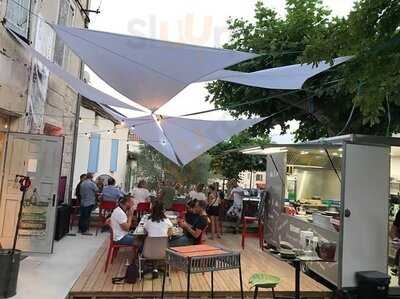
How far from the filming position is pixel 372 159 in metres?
6.75

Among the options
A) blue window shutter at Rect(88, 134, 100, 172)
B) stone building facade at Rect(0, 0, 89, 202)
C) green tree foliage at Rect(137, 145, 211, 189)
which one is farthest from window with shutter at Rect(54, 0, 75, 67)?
green tree foliage at Rect(137, 145, 211, 189)

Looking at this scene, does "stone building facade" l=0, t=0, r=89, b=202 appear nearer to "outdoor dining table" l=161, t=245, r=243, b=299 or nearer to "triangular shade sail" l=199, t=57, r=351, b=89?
"triangular shade sail" l=199, t=57, r=351, b=89

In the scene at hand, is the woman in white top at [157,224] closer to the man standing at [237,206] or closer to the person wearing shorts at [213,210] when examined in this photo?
the person wearing shorts at [213,210]

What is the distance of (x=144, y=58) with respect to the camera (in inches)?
207

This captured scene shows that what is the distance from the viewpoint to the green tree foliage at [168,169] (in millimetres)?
24594

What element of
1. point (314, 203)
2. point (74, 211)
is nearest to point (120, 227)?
point (314, 203)

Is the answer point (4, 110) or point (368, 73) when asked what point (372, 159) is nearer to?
point (368, 73)

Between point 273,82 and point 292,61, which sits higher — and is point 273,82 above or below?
below

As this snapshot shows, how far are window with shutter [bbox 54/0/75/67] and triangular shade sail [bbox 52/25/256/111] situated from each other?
15.6 feet

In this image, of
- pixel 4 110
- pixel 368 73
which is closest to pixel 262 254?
pixel 4 110

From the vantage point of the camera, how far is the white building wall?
17375 millimetres

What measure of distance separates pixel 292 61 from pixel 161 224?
19.3ft

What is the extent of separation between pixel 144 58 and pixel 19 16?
336 cm

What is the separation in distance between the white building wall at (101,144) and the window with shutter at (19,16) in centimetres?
703
